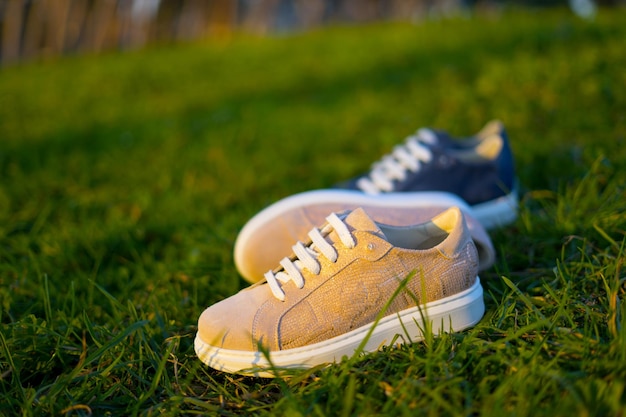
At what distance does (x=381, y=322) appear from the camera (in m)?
1.61

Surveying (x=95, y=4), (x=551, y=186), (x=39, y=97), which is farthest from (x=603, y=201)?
(x=95, y=4)

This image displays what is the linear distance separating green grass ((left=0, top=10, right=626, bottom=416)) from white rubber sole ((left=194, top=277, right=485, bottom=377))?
0.16 feet

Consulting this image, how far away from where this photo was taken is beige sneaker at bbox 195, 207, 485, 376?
1566 mm

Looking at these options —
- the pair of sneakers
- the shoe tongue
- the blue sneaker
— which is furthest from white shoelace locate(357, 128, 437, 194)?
the shoe tongue

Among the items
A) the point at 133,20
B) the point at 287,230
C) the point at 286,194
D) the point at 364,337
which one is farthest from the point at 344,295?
the point at 133,20

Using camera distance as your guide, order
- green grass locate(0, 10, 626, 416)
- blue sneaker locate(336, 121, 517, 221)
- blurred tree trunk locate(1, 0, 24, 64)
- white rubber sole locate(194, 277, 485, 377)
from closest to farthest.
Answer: green grass locate(0, 10, 626, 416), white rubber sole locate(194, 277, 485, 377), blue sneaker locate(336, 121, 517, 221), blurred tree trunk locate(1, 0, 24, 64)

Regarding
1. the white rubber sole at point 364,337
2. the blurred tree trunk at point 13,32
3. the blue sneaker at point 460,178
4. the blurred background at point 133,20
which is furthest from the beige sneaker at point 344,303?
the blurred tree trunk at point 13,32

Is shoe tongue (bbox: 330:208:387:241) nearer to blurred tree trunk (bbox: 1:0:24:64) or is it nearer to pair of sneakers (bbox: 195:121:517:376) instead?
pair of sneakers (bbox: 195:121:517:376)

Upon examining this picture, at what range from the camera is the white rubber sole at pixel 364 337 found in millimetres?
1559

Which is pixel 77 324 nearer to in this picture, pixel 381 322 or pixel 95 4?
pixel 381 322

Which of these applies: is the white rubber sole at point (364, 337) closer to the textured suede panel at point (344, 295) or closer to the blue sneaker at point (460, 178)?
the textured suede panel at point (344, 295)

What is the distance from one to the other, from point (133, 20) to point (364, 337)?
40.9ft

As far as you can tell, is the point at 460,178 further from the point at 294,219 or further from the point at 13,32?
the point at 13,32

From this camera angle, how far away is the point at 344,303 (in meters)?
1.60
